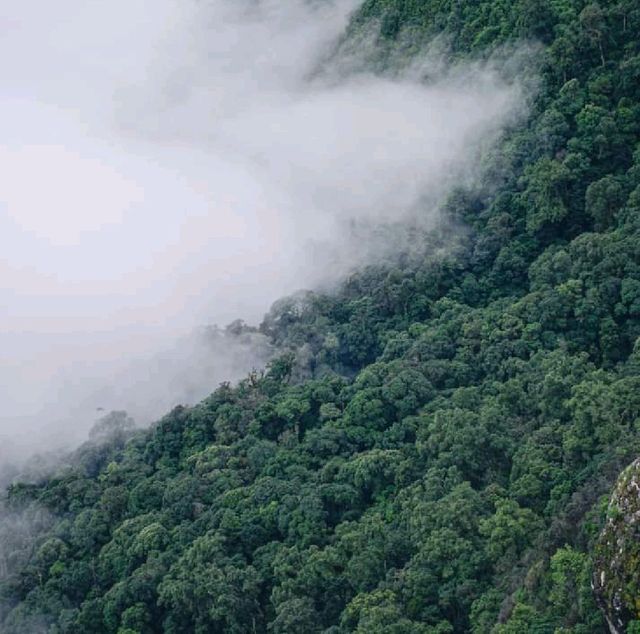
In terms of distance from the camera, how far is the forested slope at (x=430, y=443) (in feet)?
125

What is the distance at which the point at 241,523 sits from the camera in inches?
1790

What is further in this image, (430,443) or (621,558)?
(430,443)

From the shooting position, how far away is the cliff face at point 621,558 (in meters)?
26.8

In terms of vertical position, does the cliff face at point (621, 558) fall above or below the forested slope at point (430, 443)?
below

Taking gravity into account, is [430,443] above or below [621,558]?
above

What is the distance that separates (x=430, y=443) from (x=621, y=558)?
695 inches

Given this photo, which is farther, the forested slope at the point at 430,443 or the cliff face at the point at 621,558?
the forested slope at the point at 430,443

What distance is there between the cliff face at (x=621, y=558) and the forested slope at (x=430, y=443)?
1.35 meters

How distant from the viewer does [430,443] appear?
44594 mm

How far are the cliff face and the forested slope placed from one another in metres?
1.35

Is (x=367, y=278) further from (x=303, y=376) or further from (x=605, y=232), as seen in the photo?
(x=605, y=232)

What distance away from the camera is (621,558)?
2717cm

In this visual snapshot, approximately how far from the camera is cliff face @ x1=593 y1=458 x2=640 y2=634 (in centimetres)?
2675

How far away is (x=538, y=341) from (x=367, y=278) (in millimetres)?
13302
